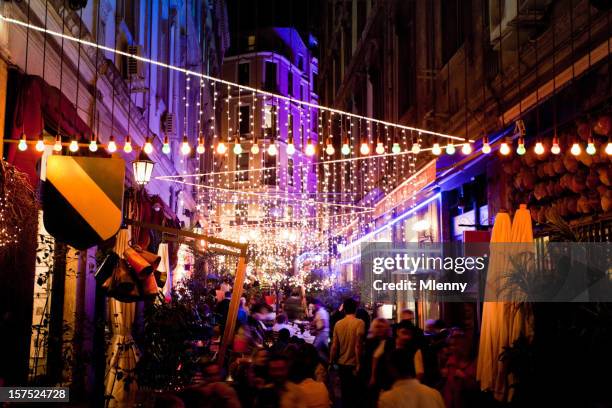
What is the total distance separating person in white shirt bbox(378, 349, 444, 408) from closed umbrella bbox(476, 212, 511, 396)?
4.23 metres

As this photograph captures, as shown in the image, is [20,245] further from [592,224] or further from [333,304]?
[333,304]

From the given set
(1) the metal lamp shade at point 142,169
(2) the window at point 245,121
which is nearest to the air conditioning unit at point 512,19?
(1) the metal lamp shade at point 142,169

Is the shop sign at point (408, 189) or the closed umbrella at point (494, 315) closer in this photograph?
the closed umbrella at point (494, 315)

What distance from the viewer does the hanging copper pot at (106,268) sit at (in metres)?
8.65

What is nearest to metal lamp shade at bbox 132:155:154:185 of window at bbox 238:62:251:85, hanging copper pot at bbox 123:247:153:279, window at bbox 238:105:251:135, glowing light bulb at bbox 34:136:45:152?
glowing light bulb at bbox 34:136:45:152

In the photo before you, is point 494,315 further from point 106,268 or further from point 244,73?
point 244,73

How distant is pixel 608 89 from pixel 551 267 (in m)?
2.88

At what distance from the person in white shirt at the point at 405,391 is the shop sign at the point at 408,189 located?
39.1ft

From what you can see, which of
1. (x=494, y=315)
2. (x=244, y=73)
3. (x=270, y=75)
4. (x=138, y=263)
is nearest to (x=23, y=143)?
(x=138, y=263)

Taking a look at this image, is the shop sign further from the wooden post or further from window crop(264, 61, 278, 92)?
window crop(264, 61, 278, 92)

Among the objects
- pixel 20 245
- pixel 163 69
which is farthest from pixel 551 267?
pixel 163 69

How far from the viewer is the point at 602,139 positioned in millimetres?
10477

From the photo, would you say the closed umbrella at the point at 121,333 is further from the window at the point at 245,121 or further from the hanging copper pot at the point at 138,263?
the window at the point at 245,121

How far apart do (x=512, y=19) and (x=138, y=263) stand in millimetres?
8041
